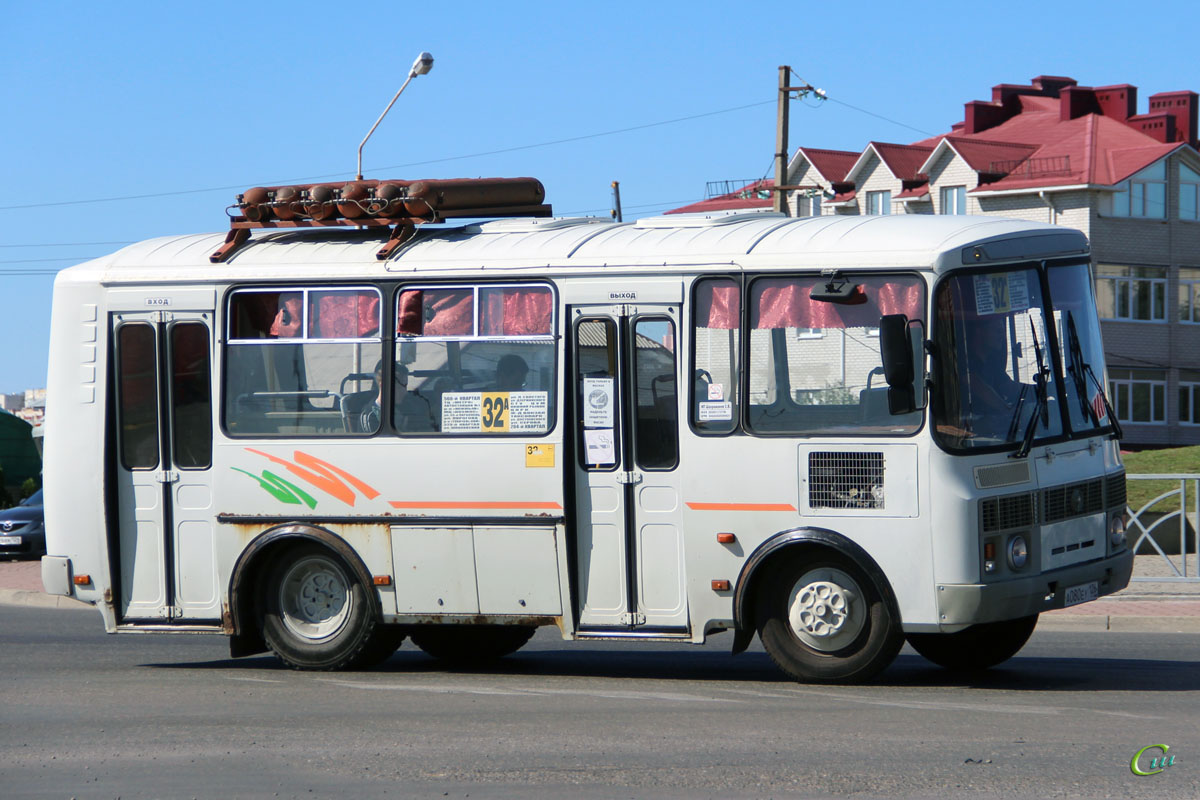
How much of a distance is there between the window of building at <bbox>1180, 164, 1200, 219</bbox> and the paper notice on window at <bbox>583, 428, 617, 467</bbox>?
5364 cm

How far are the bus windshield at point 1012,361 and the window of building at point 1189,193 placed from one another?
52.5m

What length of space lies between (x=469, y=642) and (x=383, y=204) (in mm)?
3397

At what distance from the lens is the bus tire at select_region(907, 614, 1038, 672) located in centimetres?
1066

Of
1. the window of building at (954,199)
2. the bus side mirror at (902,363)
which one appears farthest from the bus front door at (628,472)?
the window of building at (954,199)

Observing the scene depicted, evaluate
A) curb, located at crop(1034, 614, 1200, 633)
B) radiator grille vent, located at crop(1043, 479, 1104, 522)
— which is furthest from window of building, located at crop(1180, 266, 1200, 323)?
radiator grille vent, located at crop(1043, 479, 1104, 522)

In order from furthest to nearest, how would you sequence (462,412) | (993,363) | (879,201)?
(879,201) → (462,412) → (993,363)

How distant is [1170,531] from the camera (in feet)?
51.2

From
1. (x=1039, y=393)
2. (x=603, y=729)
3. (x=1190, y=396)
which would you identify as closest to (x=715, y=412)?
(x=1039, y=393)

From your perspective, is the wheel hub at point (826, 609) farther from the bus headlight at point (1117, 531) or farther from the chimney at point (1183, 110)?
the chimney at point (1183, 110)

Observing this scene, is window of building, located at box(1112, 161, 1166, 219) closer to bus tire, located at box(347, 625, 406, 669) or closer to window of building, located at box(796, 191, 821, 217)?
window of building, located at box(796, 191, 821, 217)

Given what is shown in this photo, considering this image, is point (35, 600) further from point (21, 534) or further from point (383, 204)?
point (383, 204)

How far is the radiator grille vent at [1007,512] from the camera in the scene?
376 inches

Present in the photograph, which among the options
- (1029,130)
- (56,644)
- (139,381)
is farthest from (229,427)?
(1029,130)

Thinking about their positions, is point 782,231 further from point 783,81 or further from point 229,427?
point 783,81
